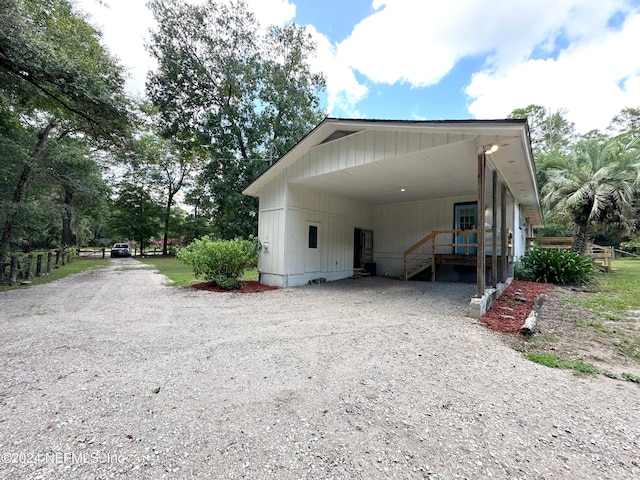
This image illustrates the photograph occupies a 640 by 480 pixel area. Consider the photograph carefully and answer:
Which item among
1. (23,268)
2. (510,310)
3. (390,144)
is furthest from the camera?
(23,268)

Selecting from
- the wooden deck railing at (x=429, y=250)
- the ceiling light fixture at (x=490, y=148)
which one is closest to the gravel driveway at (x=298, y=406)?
the ceiling light fixture at (x=490, y=148)

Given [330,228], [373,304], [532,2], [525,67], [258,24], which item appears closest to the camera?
[373,304]

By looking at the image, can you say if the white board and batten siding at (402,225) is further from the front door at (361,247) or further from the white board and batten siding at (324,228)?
the white board and batten siding at (324,228)

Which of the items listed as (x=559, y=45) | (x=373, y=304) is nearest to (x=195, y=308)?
(x=373, y=304)

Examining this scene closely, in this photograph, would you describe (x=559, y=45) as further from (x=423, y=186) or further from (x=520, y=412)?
(x=520, y=412)

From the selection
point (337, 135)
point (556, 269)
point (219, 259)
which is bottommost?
point (556, 269)

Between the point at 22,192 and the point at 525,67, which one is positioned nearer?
the point at 22,192

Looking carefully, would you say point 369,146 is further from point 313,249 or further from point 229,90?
point 229,90

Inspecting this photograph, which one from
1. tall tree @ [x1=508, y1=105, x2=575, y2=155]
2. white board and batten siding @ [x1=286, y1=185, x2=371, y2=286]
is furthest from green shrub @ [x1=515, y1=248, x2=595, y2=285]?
tall tree @ [x1=508, y1=105, x2=575, y2=155]

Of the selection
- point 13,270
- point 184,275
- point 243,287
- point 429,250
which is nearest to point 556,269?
point 429,250

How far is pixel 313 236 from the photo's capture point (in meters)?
9.48

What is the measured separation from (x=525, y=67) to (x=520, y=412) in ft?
86.5

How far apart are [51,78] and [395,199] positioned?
10.6 m

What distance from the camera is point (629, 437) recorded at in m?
1.89
